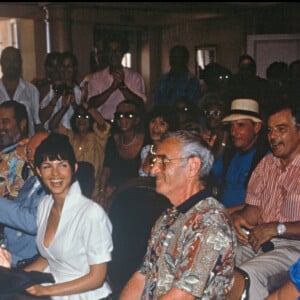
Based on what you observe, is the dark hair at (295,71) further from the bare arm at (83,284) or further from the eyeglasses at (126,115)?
the bare arm at (83,284)

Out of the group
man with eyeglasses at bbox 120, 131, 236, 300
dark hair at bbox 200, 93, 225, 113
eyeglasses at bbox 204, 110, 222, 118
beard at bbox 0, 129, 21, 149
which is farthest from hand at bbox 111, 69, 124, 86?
man with eyeglasses at bbox 120, 131, 236, 300

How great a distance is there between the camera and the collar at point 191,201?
83.4 inches

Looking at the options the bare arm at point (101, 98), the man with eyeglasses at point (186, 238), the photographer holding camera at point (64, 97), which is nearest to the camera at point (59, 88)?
the photographer holding camera at point (64, 97)

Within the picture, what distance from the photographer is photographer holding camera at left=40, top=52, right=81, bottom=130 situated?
5.12m

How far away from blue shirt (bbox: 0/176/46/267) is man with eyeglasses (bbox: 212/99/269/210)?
1.33 metres

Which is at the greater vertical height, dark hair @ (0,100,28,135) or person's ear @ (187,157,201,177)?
dark hair @ (0,100,28,135)

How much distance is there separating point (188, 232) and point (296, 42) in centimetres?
666

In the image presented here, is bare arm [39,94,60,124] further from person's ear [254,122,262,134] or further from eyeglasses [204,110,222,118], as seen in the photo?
person's ear [254,122,262,134]

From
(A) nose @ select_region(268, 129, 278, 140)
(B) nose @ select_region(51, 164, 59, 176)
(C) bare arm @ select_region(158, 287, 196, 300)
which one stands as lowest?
(C) bare arm @ select_region(158, 287, 196, 300)

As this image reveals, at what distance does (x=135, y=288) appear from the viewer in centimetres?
232

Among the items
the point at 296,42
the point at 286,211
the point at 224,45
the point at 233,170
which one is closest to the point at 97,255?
the point at 286,211

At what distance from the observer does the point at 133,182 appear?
2.99 m

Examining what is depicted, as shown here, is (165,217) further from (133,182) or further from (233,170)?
(233,170)

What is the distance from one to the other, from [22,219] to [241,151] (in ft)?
5.35
